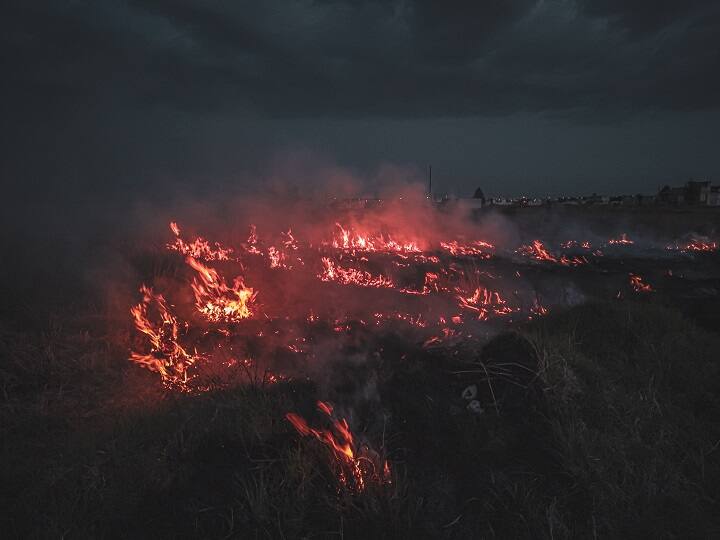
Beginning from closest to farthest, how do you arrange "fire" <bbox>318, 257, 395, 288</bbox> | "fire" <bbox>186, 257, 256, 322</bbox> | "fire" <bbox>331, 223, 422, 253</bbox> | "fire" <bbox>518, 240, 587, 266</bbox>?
"fire" <bbox>186, 257, 256, 322</bbox>
"fire" <bbox>318, 257, 395, 288</bbox>
"fire" <bbox>518, 240, 587, 266</bbox>
"fire" <bbox>331, 223, 422, 253</bbox>

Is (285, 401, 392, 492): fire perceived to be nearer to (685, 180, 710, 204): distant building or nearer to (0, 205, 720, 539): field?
(0, 205, 720, 539): field

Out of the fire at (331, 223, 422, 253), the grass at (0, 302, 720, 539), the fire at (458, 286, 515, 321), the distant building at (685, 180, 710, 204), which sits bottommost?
the grass at (0, 302, 720, 539)

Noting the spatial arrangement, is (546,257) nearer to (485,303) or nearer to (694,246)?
(485,303)

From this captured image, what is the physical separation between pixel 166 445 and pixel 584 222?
2686 centimetres

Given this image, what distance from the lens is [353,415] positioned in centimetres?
429

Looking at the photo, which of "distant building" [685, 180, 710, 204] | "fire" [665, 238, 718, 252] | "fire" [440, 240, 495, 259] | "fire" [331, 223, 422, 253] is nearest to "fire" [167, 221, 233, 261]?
"fire" [331, 223, 422, 253]

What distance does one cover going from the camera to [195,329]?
725cm

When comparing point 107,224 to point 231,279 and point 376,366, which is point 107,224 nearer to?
point 231,279

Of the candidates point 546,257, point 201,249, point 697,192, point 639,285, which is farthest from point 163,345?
point 697,192

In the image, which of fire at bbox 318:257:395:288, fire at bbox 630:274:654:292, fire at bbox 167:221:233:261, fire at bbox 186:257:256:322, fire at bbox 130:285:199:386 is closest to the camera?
fire at bbox 130:285:199:386

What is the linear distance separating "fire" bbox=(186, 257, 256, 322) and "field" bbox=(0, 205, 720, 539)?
69mm

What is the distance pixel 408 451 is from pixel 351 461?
0.65 metres

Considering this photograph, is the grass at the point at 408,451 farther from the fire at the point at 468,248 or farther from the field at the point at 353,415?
the fire at the point at 468,248

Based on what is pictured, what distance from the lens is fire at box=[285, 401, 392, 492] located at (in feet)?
10.8
